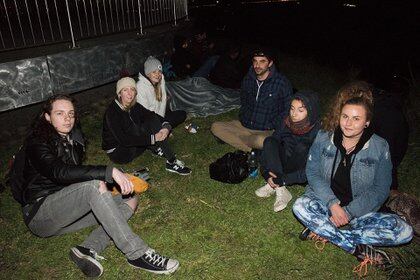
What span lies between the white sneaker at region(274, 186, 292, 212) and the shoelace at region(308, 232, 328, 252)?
659mm

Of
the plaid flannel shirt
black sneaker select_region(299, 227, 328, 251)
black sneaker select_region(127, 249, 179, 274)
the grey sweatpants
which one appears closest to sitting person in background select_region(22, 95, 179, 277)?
black sneaker select_region(127, 249, 179, 274)

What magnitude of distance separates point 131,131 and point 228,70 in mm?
4017

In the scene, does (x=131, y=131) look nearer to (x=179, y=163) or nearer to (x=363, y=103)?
(x=179, y=163)

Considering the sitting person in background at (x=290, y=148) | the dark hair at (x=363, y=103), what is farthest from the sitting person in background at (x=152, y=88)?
the dark hair at (x=363, y=103)

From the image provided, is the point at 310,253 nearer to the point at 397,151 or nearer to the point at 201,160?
the point at 397,151

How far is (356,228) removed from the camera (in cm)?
388

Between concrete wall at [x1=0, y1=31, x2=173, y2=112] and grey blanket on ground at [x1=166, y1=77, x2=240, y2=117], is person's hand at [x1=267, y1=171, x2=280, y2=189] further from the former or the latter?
concrete wall at [x1=0, y1=31, x2=173, y2=112]

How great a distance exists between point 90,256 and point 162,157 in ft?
9.55

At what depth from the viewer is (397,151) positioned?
434 cm

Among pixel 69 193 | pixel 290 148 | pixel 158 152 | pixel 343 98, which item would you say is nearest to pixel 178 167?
pixel 158 152

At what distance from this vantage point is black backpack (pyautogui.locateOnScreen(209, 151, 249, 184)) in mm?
5426

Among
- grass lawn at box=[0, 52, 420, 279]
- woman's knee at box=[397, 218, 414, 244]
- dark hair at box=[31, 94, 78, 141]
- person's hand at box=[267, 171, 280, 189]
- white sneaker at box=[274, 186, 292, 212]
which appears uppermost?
dark hair at box=[31, 94, 78, 141]

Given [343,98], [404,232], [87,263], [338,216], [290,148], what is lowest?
[87,263]

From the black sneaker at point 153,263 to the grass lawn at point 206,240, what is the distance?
→ 0.40 ft
